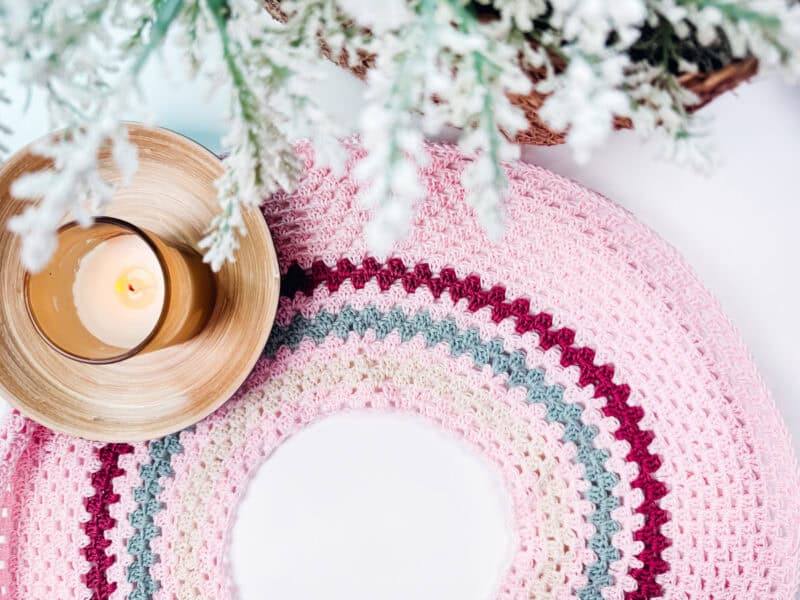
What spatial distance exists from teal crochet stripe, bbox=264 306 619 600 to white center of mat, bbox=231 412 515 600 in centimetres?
7

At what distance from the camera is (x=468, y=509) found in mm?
634

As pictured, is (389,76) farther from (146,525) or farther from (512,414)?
(146,525)

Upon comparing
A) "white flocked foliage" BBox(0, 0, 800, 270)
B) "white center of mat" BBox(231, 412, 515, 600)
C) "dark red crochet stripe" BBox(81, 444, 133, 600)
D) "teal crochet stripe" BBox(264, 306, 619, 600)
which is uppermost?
"white flocked foliage" BBox(0, 0, 800, 270)

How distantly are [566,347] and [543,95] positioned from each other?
0.78ft

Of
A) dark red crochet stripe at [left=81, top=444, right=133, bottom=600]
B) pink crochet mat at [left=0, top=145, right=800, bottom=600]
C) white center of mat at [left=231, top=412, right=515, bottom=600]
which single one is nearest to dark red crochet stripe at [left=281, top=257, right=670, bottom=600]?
pink crochet mat at [left=0, top=145, right=800, bottom=600]

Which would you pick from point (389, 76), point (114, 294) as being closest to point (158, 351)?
point (114, 294)

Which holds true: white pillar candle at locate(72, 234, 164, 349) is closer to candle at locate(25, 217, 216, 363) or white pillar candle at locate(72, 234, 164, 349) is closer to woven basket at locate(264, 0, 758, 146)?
candle at locate(25, 217, 216, 363)

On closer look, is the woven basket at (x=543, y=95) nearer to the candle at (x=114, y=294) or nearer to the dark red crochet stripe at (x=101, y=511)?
the candle at (x=114, y=294)

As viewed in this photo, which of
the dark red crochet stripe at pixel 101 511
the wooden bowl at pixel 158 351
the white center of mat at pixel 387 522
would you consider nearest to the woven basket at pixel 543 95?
the wooden bowl at pixel 158 351

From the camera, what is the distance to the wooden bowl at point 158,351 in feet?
1.91

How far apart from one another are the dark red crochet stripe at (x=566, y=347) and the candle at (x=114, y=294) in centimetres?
10

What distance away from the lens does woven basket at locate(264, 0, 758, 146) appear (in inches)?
15.8

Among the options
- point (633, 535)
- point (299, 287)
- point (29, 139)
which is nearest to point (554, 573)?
point (633, 535)

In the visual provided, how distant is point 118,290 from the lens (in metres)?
0.58
